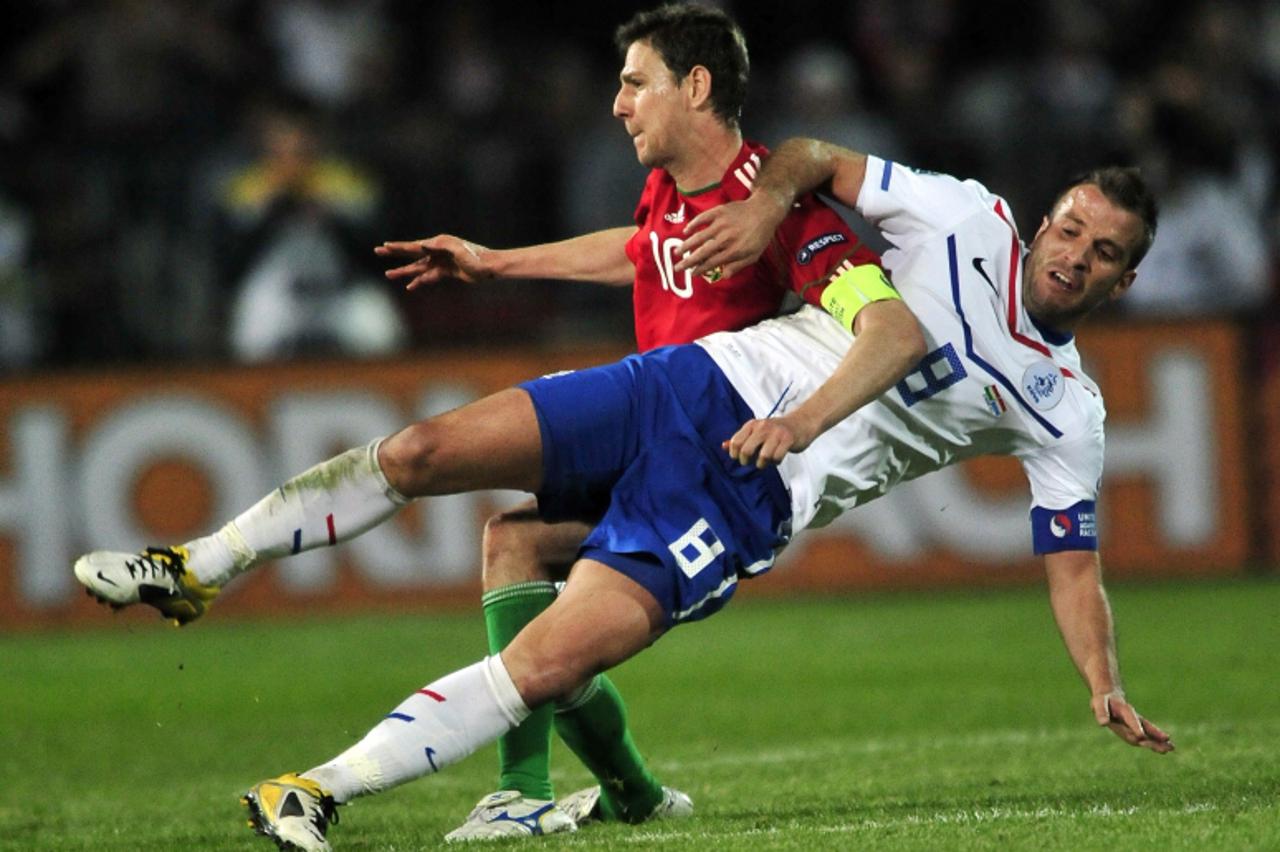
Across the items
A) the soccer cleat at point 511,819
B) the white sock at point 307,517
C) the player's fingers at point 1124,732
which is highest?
the white sock at point 307,517

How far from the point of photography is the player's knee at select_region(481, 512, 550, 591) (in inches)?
216

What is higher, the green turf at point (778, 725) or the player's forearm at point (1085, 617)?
the player's forearm at point (1085, 617)

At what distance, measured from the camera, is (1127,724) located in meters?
4.98

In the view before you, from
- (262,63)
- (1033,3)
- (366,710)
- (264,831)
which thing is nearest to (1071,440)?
Result: (264,831)

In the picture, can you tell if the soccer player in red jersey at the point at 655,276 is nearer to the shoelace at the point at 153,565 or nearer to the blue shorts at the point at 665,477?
the blue shorts at the point at 665,477

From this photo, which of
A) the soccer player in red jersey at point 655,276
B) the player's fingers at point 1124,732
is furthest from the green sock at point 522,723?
the player's fingers at point 1124,732

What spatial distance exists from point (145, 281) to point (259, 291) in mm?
983

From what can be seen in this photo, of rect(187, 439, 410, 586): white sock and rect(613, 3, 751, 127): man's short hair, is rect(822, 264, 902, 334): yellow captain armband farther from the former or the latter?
rect(187, 439, 410, 586): white sock

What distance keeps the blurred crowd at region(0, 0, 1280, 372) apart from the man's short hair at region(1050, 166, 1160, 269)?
6.80 m

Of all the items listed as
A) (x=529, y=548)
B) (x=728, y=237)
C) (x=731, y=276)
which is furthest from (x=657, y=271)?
(x=529, y=548)

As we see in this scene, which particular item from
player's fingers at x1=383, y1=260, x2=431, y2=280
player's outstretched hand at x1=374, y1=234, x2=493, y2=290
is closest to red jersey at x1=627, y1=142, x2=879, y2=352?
player's outstretched hand at x1=374, y1=234, x2=493, y2=290

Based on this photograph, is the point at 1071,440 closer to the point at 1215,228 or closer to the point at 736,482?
the point at 736,482

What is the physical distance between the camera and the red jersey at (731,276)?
5.35m

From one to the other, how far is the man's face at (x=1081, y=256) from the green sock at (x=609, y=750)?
1.61 metres
